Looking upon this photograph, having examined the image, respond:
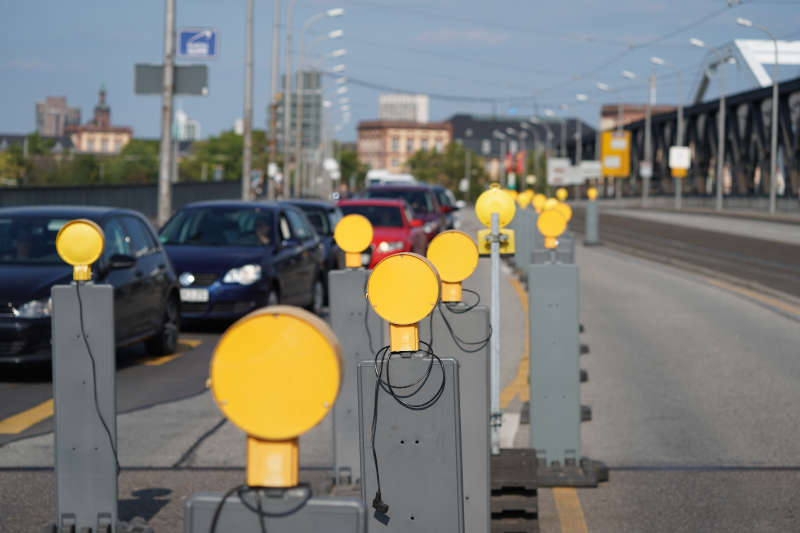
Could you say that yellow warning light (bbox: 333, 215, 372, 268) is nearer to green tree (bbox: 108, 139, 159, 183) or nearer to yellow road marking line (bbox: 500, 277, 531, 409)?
yellow road marking line (bbox: 500, 277, 531, 409)

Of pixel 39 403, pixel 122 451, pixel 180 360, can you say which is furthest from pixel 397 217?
pixel 122 451

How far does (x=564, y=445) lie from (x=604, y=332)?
8221 mm

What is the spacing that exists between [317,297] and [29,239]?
644 centimetres

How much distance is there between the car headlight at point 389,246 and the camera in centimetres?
2289

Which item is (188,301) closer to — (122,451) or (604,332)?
(604,332)

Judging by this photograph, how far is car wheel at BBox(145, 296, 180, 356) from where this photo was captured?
40.6 ft

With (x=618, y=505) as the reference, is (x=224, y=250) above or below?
above

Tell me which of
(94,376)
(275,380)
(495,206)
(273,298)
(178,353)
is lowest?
(178,353)

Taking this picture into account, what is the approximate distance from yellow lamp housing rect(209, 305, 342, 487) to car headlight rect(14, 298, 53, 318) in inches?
329

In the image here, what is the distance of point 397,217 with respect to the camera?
81.3 feet

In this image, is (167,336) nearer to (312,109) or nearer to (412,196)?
(412,196)

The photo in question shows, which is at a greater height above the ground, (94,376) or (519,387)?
(94,376)

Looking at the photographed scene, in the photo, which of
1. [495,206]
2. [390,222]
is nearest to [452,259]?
[495,206]

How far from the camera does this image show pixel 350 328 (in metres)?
6.66
